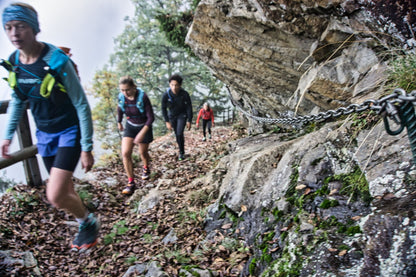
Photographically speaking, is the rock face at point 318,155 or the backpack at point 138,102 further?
the backpack at point 138,102

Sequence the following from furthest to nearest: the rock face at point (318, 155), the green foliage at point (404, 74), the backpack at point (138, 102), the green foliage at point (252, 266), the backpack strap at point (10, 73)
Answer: the backpack at point (138, 102) < the backpack strap at point (10, 73) < the green foliage at point (252, 266) < the green foliage at point (404, 74) < the rock face at point (318, 155)

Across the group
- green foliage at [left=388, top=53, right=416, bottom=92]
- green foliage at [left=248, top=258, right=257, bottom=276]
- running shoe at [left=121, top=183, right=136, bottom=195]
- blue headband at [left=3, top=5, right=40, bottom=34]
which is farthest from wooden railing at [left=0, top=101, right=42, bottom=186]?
green foliage at [left=388, top=53, right=416, bottom=92]

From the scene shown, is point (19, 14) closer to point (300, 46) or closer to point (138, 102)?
point (138, 102)

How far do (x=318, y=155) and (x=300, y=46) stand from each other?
8.29ft

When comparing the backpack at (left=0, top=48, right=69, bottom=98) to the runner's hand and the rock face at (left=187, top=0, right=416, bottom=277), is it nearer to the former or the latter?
the runner's hand

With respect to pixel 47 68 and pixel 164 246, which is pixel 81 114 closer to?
pixel 47 68

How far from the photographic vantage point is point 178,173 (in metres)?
6.84

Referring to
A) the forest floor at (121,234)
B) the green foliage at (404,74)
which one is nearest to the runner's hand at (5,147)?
the forest floor at (121,234)

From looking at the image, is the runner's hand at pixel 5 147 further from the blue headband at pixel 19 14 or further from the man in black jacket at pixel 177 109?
the man in black jacket at pixel 177 109

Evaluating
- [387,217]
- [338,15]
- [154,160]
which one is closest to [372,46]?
[338,15]

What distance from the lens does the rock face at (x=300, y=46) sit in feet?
11.4

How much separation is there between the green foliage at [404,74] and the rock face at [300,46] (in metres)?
0.21

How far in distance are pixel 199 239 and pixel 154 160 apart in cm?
558

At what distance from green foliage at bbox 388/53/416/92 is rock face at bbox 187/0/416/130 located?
21cm
